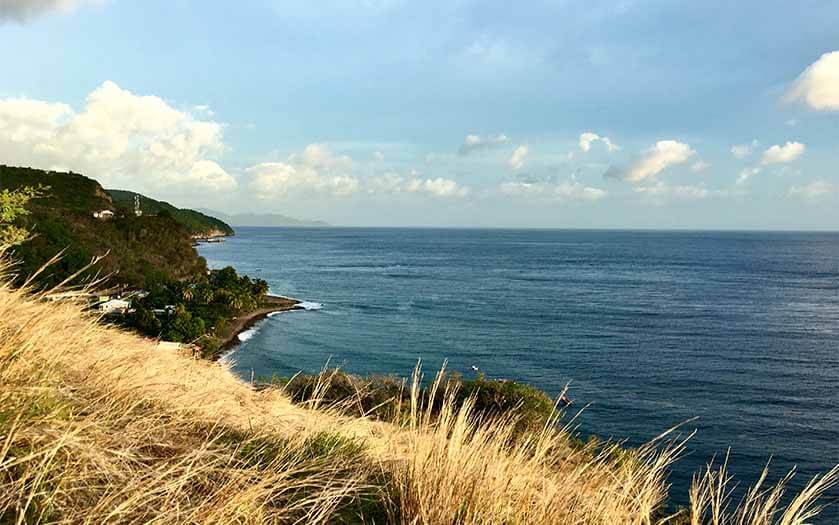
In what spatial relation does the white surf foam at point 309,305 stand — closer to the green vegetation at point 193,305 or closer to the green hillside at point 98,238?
the green vegetation at point 193,305

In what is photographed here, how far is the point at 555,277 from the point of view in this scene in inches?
4747

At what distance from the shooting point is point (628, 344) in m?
59.9

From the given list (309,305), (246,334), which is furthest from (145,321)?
(309,305)

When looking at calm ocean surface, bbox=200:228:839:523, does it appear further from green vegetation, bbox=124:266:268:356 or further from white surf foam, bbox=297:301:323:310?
green vegetation, bbox=124:266:268:356

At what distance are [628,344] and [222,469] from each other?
202 ft

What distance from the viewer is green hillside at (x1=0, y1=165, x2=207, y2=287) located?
56.7m

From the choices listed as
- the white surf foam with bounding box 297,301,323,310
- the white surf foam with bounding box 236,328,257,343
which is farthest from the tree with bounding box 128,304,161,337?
the white surf foam with bounding box 297,301,323,310

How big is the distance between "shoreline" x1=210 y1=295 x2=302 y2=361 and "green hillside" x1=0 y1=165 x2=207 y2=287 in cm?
1177

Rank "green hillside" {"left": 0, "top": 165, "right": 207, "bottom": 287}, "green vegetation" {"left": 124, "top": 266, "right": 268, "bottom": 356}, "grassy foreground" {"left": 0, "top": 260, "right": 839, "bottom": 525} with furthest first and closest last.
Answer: "green hillside" {"left": 0, "top": 165, "right": 207, "bottom": 287} < "green vegetation" {"left": 124, "top": 266, "right": 268, "bottom": 356} < "grassy foreground" {"left": 0, "top": 260, "right": 839, "bottom": 525}

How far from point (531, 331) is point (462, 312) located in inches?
542

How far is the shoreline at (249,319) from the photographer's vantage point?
58.6 metres

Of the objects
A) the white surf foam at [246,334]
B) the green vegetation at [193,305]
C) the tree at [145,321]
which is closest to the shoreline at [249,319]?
the white surf foam at [246,334]

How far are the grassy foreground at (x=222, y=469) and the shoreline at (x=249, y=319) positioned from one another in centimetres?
4828

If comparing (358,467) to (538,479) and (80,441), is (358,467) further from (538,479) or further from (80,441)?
(80,441)
